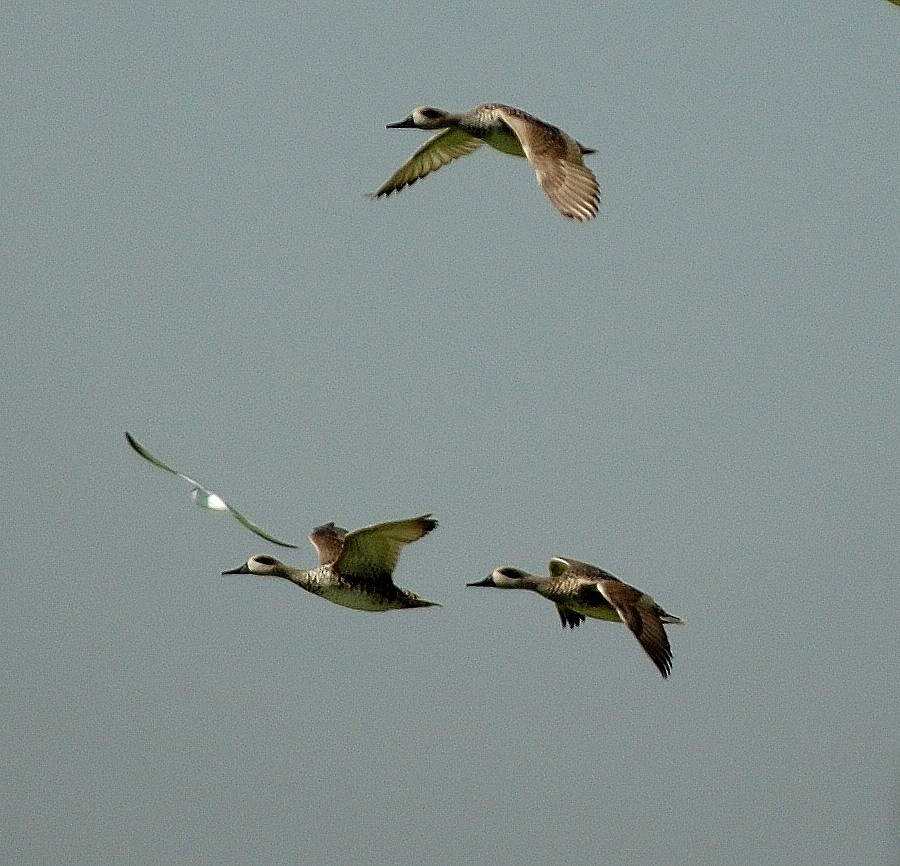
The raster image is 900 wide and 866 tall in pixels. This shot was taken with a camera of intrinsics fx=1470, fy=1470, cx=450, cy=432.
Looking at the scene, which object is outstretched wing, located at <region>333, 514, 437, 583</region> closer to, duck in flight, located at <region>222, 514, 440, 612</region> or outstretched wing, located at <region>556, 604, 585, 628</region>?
duck in flight, located at <region>222, 514, 440, 612</region>

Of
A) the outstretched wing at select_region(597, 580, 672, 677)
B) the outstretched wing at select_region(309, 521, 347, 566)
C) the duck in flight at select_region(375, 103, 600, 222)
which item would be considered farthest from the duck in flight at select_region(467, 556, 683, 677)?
the duck in flight at select_region(375, 103, 600, 222)

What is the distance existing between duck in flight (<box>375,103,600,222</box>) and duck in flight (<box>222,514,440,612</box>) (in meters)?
2.71

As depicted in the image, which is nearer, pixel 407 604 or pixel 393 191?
pixel 407 604

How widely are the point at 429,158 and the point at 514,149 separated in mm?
2894

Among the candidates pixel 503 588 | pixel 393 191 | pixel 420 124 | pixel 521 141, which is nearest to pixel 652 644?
pixel 503 588

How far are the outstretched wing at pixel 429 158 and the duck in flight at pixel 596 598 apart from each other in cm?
519

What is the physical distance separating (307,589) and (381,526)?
210cm

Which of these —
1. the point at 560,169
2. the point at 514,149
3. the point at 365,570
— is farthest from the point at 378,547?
the point at 514,149

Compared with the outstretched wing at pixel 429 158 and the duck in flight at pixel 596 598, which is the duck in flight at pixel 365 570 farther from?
the outstretched wing at pixel 429 158

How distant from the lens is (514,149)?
14.0 meters

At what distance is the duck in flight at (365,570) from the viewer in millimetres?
11164

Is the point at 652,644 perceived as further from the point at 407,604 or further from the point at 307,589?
the point at 307,589

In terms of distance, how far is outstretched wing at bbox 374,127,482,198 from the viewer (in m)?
16.5

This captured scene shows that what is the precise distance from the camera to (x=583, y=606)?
12992 mm
